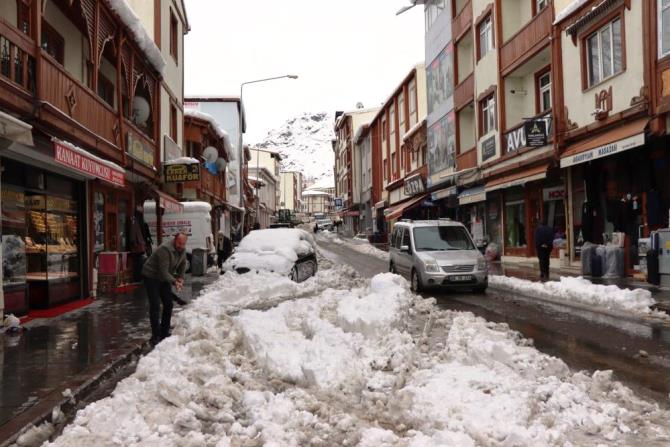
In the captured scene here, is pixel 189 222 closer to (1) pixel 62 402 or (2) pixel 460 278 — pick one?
(2) pixel 460 278

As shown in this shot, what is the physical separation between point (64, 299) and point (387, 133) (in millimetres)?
37194

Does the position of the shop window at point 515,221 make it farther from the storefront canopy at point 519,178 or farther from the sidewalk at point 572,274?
the sidewalk at point 572,274

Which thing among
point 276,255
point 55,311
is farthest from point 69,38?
point 276,255

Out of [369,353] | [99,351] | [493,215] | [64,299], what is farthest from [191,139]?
[369,353]

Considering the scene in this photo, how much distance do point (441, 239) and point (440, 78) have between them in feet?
57.0

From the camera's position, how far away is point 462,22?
26.5 m

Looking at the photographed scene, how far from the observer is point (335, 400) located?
512 cm

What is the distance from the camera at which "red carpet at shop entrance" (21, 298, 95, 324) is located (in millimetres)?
10695

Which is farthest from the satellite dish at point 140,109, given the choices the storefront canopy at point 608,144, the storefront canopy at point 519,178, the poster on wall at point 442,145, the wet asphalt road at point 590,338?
the poster on wall at point 442,145

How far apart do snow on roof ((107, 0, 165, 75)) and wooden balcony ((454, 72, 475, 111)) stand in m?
13.4

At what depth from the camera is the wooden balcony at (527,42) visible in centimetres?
1847

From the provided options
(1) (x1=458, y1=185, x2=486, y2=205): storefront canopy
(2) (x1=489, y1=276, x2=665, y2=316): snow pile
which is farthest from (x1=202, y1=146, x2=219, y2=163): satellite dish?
(2) (x1=489, y1=276, x2=665, y2=316): snow pile

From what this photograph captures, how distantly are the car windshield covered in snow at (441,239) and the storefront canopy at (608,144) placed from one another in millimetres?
3599

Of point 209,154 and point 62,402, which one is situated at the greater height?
point 209,154
